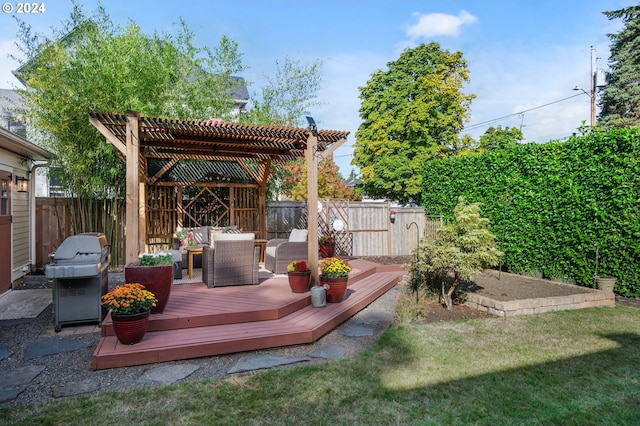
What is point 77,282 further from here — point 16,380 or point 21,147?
point 21,147

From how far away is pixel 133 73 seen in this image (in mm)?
7453

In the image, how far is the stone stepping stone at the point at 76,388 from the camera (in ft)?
9.37

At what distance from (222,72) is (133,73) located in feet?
9.23

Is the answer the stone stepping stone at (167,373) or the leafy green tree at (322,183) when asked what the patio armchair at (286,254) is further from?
the leafy green tree at (322,183)

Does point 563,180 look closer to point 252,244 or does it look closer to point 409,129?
point 252,244

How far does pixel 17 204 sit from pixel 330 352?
22.4 feet

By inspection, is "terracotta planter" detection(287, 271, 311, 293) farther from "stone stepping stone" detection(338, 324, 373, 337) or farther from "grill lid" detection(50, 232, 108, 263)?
"grill lid" detection(50, 232, 108, 263)

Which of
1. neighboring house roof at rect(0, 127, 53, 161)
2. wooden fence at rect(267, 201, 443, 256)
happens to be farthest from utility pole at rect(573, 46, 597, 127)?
neighboring house roof at rect(0, 127, 53, 161)

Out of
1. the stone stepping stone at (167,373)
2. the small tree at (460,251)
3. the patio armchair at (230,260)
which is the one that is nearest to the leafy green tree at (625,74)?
the small tree at (460,251)

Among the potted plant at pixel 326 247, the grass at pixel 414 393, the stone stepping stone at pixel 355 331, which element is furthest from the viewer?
the potted plant at pixel 326 247

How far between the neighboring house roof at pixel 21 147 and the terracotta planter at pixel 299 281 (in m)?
4.79

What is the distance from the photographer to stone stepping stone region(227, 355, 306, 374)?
3.37m

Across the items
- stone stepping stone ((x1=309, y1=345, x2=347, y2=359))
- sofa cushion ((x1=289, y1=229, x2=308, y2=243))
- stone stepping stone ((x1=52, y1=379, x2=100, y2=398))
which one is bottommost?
stone stepping stone ((x1=309, y1=345, x2=347, y2=359))

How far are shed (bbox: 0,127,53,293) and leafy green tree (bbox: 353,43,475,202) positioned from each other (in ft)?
39.4
